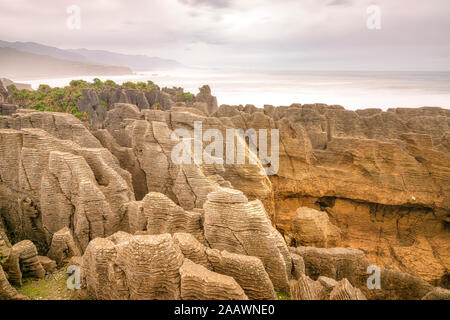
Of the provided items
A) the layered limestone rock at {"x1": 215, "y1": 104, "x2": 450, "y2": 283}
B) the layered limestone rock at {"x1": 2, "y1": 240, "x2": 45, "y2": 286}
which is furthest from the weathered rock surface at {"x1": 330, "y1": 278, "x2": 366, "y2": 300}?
the layered limestone rock at {"x1": 215, "y1": 104, "x2": 450, "y2": 283}

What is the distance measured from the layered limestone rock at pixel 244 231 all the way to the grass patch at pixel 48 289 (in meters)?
5.25

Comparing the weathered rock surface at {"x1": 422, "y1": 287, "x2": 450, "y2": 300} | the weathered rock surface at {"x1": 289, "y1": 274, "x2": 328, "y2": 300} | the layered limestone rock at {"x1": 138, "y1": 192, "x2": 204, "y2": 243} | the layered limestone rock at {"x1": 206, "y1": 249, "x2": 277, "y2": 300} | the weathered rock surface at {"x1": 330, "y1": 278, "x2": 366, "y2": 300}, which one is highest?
the layered limestone rock at {"x1": 138, "y1": 192, "x2": 204, "y2": 243}

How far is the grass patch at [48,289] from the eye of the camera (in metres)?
9.32

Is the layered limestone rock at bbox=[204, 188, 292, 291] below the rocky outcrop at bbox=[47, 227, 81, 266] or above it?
above

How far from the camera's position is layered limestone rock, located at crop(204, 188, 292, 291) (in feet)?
30.8

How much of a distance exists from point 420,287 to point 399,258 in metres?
8.98

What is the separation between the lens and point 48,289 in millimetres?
9680

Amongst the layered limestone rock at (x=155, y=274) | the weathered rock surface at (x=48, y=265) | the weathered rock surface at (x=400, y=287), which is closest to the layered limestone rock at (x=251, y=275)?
the layered limestone rock at (x=155, y=274)

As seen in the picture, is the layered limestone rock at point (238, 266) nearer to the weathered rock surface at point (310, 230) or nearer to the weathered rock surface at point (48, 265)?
the weathered rock surface at point (48, 265)

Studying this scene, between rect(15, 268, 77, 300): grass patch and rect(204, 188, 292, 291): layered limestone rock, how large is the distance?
5.25 metres

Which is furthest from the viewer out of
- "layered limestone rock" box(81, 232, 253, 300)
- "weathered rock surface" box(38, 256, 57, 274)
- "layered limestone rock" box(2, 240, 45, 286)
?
"weathered rock surface" box(38, 256, 57, 274)

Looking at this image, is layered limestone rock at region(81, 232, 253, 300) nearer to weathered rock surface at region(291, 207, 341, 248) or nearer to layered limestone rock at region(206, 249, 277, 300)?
layered limestone rock at region(206, 249, 277, 300)

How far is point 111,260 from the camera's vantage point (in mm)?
8773
